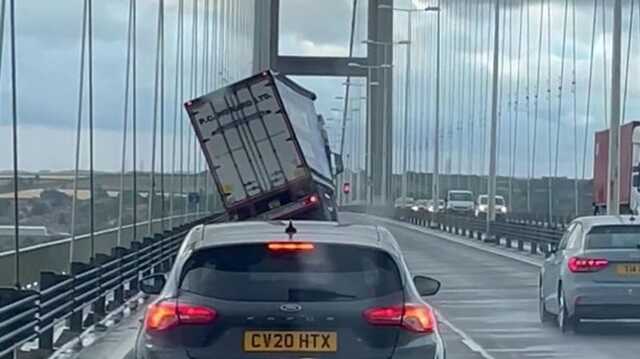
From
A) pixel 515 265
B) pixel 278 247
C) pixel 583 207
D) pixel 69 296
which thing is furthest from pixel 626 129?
pixel 278 247

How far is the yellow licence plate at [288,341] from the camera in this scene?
7898 mm

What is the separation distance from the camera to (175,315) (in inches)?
316

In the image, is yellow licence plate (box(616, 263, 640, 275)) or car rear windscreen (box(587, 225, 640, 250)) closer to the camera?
yellow licence plate (box(616, 263, 640, 275))

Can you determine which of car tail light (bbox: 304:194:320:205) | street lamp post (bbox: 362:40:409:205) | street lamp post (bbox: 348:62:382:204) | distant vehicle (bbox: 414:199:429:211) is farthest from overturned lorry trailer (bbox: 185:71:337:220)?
street lamp post (bbox: 348:62:382:204)

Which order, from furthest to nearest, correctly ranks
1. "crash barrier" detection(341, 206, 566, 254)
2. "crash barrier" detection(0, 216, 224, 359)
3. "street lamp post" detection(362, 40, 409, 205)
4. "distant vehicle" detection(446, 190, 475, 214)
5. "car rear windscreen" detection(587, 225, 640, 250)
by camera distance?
1. "street lamp post" detection(362, 40, 409, 205)
2. "distant vehicle" detection(446, 190, 475, 214)
3. "crash barrier" detection(341, 206, 566, 254)
4. "car rear windscreen" detection(587, 225, 640, 250)
5. "crash barrier" detection(0, 216, 224, 359)

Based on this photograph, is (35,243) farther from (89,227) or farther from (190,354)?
(190,354)

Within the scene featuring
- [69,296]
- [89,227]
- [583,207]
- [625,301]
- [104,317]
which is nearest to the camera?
[69,296]

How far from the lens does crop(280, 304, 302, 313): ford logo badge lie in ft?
25.8

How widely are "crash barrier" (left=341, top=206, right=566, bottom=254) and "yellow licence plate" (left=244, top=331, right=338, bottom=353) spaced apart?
25660 mm

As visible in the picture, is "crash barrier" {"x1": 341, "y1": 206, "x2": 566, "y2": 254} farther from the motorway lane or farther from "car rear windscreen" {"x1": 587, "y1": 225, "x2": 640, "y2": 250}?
"car rear windscreen" {"x1": 587, "y1": 225, "x2": 640, "y2": 250}

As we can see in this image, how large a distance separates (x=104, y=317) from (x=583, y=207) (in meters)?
32.6

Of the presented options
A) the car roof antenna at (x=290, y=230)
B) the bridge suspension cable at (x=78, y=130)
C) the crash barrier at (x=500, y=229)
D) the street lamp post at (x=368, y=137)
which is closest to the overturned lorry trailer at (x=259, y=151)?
the bridge suspension cable at (x=78, y=130)

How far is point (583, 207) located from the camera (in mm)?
49906

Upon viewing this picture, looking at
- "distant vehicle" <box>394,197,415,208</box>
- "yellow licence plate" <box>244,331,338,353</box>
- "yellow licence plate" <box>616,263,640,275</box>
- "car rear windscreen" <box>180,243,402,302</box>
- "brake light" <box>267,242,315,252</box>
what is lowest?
"distant vehicle" <box>394,197,415,208</box>
